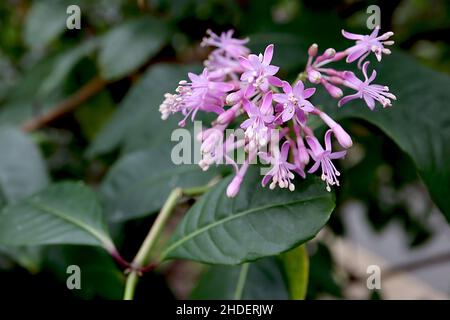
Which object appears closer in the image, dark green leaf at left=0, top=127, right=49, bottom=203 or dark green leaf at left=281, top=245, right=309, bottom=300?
dark green leaf at left=281, top=245, right=309, bottom=300

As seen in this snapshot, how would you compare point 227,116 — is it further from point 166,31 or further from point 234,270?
point 166,31

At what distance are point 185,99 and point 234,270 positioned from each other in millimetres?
362

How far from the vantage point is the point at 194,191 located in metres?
0.80

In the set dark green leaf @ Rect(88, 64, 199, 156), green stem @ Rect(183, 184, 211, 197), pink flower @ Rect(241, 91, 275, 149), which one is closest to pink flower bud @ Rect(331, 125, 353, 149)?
pink flower @ Rect(241, 91, 275, 149)

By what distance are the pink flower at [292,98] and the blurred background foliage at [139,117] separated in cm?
24

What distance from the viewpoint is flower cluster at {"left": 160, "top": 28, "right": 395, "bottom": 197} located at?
59 centimetres

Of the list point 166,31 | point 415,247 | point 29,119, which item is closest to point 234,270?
point 166,31

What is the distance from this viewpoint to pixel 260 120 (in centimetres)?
59

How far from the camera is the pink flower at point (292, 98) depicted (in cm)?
58

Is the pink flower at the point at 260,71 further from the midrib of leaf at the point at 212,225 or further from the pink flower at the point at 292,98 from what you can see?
the midrib of leaf at the point at 212,225

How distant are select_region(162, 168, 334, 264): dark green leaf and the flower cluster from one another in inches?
1.0

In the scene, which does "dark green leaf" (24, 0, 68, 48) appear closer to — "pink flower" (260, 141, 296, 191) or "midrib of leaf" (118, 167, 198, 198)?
"midrib of leaf" (118, 167, 198, 198)

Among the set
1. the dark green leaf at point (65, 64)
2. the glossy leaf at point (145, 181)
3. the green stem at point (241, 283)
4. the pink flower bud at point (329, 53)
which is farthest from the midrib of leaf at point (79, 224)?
the dark green leaf at point (65, 64)

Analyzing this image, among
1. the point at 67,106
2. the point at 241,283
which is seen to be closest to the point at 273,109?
the point at 241,283
